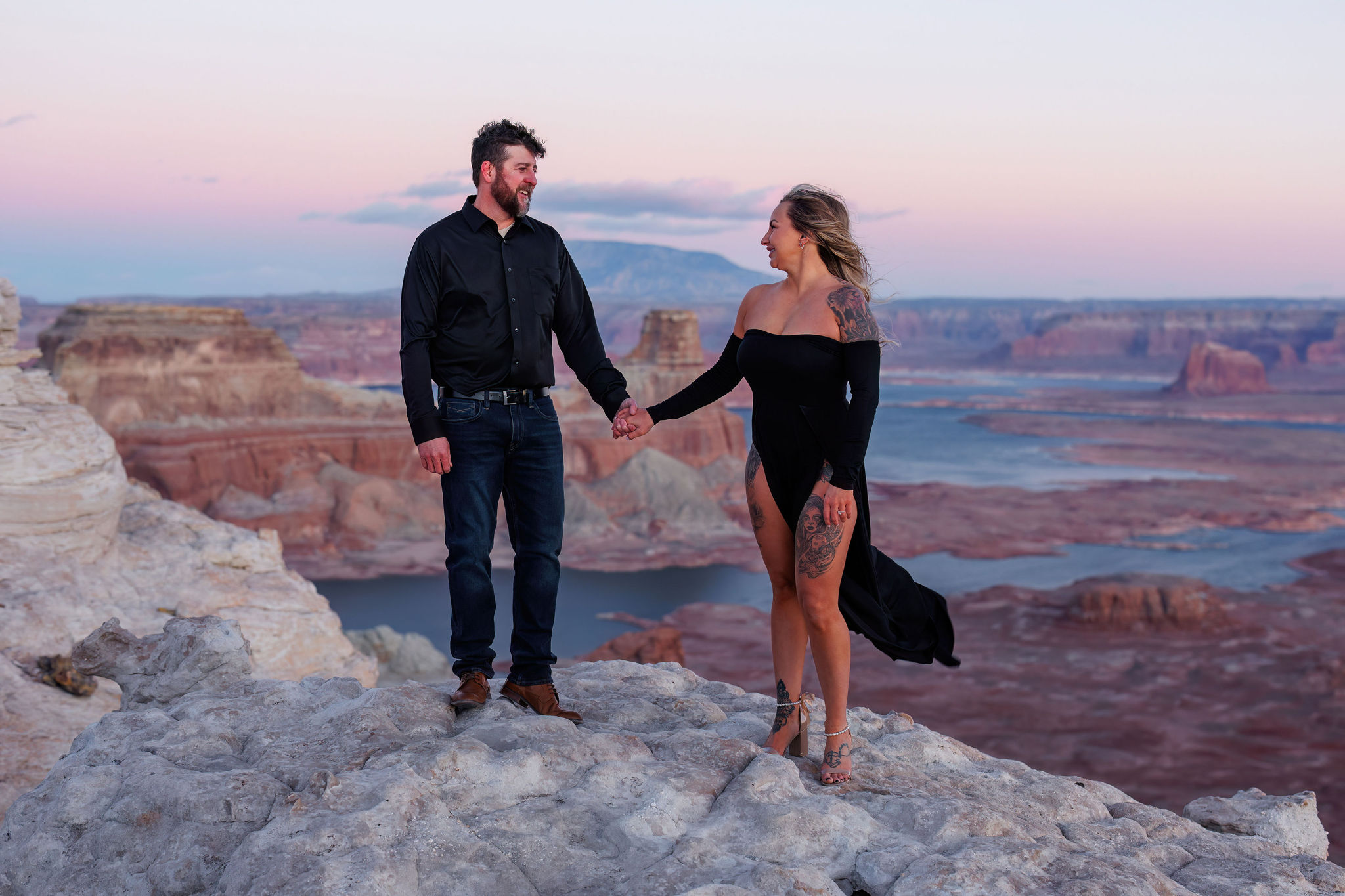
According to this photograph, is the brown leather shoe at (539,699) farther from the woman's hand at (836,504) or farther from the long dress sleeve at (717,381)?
the woman's hand at (836,504)

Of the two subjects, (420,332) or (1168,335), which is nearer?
(420,332)

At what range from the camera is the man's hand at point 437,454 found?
3686 millimetres

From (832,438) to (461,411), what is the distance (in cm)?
142

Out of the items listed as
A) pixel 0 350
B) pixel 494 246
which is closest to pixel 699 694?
pixel 494 246

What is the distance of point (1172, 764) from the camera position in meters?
20.2

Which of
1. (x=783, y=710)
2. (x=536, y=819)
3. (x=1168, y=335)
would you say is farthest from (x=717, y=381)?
(x=1168, y=335)

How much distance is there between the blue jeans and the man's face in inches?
30.9

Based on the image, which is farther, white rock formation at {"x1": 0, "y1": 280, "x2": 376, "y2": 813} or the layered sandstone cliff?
the layered sandstone cliff

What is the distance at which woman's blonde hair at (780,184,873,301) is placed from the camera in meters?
3.46

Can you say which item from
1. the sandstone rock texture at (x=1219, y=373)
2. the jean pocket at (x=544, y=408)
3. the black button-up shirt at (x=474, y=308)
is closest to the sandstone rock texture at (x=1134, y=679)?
the jean pocket at (x=544, y=408)

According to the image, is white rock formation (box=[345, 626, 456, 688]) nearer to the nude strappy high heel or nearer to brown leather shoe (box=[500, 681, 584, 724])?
brown leather shoe (box=[500, 681, 584, 724])

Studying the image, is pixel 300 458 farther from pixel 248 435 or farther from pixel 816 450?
pixel 816 450

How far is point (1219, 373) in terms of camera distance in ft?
386

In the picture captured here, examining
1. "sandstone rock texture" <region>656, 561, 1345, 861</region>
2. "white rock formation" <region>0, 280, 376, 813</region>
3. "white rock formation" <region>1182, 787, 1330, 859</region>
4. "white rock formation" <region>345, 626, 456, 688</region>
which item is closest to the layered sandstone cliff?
"sandstone rock texture" <region>656, 561, 1345, 861</region>
